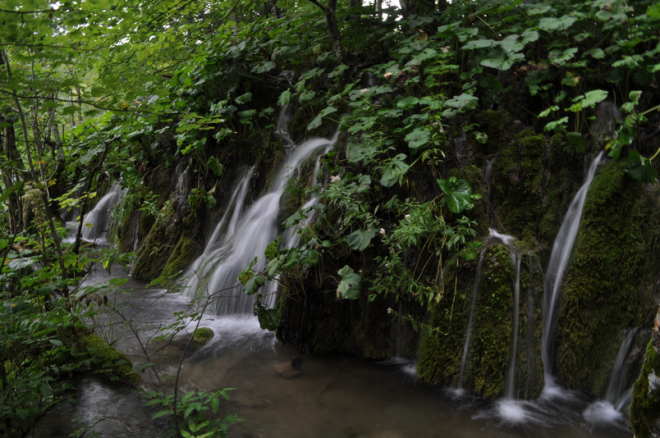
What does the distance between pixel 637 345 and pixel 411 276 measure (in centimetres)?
186

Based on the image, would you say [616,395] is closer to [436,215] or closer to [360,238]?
[436,215]

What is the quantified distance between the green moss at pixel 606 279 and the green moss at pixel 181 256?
4956mm

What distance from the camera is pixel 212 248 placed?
6.21 m

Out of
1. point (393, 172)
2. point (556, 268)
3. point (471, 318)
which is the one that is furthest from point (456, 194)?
point (556, 268)

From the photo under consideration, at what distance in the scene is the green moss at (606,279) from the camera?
11.8 feet

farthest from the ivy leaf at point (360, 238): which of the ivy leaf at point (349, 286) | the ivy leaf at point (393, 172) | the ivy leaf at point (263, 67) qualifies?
the ivy leaf at point (263, 67)

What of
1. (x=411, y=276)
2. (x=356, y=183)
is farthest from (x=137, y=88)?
(x=411, y=276)

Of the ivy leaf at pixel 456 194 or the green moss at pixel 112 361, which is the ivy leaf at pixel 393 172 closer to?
the ivy leaf at pixel 456 194

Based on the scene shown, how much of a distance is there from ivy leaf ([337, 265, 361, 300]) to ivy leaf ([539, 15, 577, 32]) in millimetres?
3262

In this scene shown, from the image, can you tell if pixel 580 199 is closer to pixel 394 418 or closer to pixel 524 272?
pixel 524 272

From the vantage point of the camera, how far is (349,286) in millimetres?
3762

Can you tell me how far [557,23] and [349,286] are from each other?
3475 millimetres

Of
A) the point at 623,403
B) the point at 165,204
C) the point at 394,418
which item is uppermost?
the point at 165,204

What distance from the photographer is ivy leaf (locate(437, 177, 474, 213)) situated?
12.4 feet
